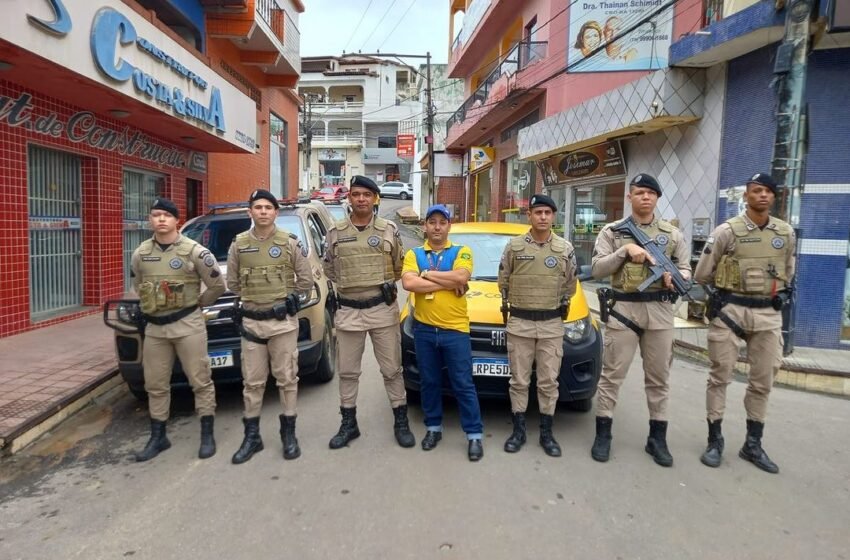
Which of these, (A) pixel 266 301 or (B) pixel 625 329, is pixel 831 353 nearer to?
(B) pixel 625 329

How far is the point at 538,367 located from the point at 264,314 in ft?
6.53

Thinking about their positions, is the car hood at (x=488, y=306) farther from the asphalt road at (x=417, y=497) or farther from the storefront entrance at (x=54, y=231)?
the storefront entrance at (x=54, y=231)

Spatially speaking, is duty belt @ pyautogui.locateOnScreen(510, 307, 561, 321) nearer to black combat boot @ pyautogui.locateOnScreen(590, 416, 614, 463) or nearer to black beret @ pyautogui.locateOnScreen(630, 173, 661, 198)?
black combat boot @ pyautogui.locateOnScreen(590, 416, 614, 463)

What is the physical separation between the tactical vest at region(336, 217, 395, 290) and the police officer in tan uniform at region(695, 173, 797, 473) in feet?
7.84

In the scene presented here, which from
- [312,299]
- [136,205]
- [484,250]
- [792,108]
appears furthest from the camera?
[136,205]

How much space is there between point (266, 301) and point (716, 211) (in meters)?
7.49

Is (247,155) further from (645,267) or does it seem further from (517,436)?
(645,267)

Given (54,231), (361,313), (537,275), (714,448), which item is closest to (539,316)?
(537,275)

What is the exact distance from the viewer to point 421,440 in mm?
4129

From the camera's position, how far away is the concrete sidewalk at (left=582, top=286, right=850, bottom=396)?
585 centimetres

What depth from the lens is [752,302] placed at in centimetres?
387

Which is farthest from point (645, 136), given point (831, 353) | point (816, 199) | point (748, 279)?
point (748, 279)

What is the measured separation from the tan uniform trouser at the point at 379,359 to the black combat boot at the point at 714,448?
214 centimetres

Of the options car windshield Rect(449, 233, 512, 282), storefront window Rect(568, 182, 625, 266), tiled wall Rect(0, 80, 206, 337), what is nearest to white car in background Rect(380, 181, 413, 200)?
storefront window Rect(568, 182, 625, 266)
